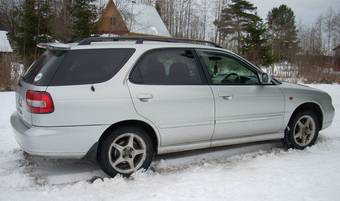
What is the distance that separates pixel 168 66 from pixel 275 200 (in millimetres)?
2124

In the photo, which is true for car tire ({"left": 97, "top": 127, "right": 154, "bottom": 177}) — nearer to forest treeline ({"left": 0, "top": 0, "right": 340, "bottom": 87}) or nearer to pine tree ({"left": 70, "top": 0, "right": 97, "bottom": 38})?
forest treeline ({"left": 0, "top": 0, "right": 340, "bottom": 87})

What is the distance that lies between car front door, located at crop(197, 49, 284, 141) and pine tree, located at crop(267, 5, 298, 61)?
29496mm

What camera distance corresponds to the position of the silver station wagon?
3543 millimetres

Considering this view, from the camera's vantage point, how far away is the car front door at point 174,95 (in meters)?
3.91

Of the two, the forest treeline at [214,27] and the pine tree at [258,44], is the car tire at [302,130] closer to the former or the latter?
the forest treeline at [214,27]

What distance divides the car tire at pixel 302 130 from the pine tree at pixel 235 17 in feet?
105

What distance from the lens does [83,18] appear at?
23.0 m

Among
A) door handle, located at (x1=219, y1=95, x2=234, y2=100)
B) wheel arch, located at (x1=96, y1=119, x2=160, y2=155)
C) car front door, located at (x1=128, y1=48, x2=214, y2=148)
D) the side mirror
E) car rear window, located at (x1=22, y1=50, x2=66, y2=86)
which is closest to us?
car rear window, located at (x1=22, y1=50, x2=66, y2=86)

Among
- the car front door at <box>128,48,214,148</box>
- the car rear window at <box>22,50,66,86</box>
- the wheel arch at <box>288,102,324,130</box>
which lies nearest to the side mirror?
the wheel arch at <box>288,102,324,130</box>

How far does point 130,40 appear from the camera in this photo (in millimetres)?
4289

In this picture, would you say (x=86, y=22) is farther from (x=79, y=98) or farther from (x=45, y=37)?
(x=79, y=98)

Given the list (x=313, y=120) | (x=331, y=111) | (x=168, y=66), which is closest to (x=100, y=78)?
(x=168, y=66)

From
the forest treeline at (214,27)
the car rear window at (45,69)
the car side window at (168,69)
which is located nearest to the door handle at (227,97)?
the car side window at (168,69)

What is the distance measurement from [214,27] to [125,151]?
35.8 metres
